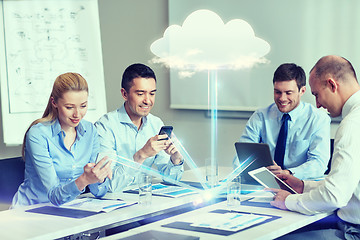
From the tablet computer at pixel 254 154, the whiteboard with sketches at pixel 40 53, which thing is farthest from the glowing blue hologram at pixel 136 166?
the whiteboard with sketches at pixel 40 53

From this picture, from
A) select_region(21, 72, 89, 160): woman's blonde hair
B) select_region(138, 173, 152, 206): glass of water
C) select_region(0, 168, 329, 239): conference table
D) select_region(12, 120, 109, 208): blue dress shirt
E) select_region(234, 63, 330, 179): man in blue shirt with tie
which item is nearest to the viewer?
select_region(0, 168, 329, 239): conference table

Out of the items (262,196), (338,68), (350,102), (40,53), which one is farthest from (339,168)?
(40,53)

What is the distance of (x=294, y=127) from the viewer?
12.9 feet

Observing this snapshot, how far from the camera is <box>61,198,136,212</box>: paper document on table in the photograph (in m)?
2.64

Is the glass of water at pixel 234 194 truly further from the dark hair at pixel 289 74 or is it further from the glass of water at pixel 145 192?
the dark hair at pixel 289 74

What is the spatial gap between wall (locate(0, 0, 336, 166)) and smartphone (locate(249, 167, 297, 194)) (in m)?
2.47

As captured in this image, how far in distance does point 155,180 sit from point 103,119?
54 cm

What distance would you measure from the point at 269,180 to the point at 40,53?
2.81m

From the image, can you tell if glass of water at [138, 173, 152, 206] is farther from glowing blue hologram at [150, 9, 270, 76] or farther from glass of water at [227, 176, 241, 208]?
glowing blue hologram at [150, 9, 270, 76]

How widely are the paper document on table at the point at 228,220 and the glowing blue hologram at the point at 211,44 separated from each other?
9.38ft

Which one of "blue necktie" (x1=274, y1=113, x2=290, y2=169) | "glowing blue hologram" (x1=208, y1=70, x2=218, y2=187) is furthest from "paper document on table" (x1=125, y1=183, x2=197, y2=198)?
"glowing blue hologram" (x1=208, y1=70, x2=218, y2=187)

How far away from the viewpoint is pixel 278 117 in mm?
4020

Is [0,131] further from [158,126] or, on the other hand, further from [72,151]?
[72,151]

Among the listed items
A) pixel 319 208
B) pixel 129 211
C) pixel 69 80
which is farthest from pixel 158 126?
pixel 319 208
